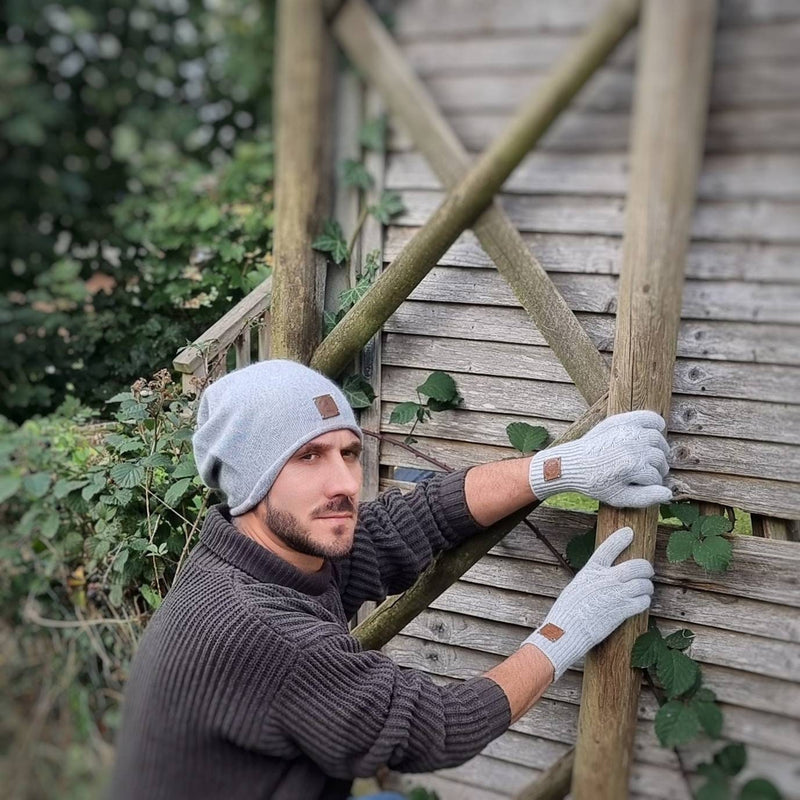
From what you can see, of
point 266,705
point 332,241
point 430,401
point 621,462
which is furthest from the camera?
point 430,401

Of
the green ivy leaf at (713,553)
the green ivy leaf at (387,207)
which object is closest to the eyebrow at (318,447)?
the green ivy leaf at (387,207)

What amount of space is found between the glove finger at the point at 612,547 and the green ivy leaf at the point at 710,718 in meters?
0.46

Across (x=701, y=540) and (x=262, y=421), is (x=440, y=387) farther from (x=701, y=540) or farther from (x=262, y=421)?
(x=701, y=540)

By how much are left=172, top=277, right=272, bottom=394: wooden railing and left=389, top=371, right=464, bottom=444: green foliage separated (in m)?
0.62

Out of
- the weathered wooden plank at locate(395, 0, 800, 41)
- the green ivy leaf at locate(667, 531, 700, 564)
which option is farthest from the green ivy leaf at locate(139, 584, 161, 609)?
the weathered wooden plank at locate(395, 0, 800, 41)

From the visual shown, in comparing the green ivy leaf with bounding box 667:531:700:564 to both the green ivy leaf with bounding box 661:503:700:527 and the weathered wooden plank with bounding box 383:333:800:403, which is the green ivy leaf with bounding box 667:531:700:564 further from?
the weathered wooden plank with bounding box 383:333:800:403

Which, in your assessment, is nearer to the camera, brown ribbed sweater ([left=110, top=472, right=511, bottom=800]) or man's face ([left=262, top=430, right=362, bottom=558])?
brown ribbed sweater ([left=110, top=472, right=511, bottom=800])

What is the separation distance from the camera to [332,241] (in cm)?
257

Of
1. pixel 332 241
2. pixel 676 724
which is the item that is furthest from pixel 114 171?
pixel 676 724

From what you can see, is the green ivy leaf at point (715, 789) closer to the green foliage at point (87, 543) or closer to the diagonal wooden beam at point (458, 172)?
the diagonal wooden beam at point (458, 172)

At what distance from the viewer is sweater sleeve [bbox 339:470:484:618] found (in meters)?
2.48

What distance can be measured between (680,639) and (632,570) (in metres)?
0.29

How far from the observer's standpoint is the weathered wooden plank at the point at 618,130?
6.17ft

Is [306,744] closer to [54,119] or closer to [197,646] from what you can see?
[197,646]
